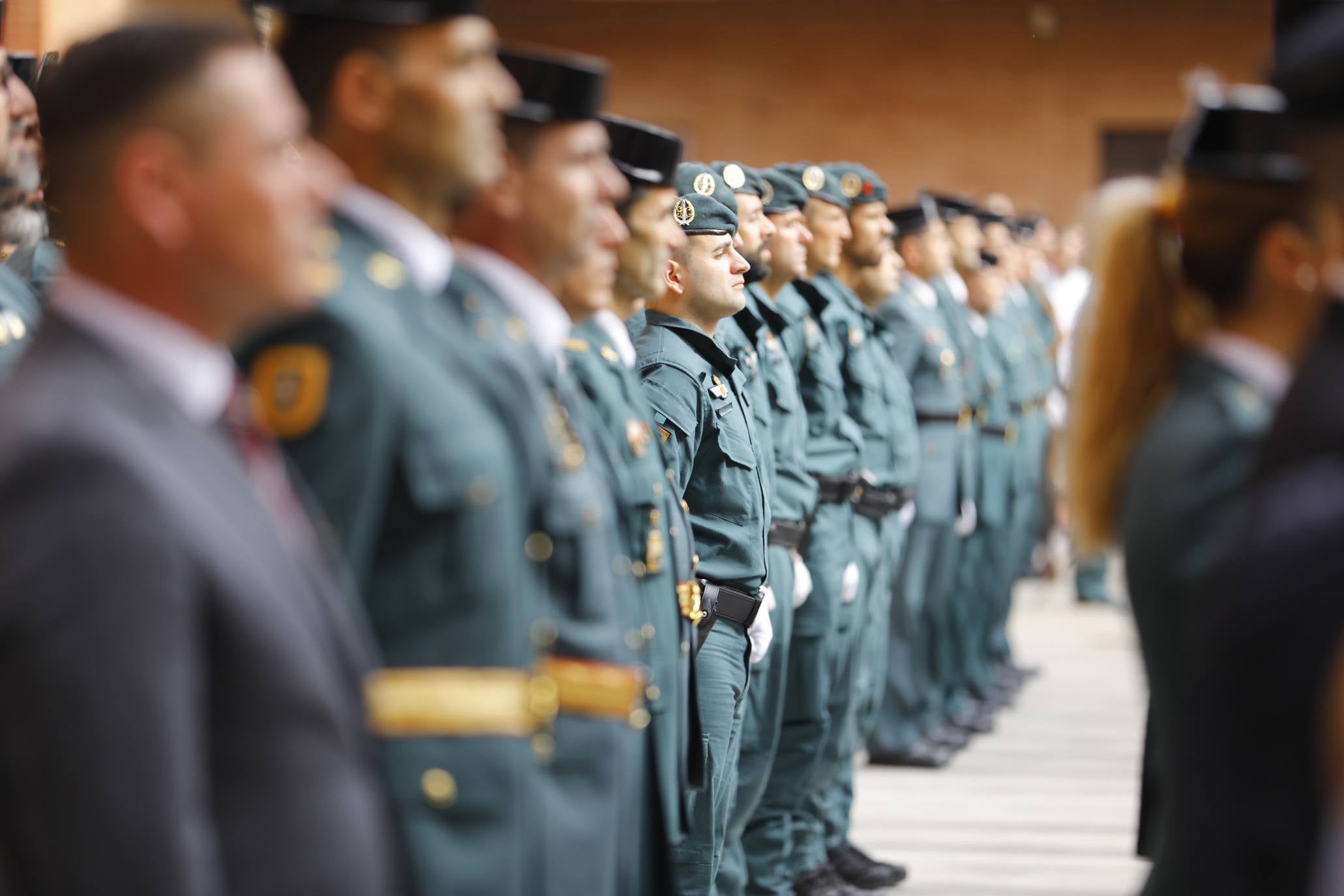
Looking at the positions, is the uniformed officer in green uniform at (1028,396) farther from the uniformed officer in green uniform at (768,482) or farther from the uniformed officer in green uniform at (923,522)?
the uniformed officer in green uniform at (768,482)

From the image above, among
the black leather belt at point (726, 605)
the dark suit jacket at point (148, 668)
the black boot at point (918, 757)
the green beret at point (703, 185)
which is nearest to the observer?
the dark suit jacket at point (148, 668)

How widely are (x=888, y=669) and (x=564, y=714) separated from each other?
20.5 ft

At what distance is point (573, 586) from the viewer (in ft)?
8.43

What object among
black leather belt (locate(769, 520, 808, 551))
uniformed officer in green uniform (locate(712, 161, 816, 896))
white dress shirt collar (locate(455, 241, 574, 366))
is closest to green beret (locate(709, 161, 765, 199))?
uniformed officer in green uniform (locate(712, 161, 816, 896))

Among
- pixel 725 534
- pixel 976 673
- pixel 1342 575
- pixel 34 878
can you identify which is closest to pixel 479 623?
pixel 34 878

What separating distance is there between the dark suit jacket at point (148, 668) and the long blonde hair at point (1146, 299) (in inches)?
38.6

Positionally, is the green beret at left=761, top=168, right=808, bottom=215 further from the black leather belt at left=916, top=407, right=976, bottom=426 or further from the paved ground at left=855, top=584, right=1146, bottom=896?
the black leather belt at left=916, top=407, right=976, bottom=426

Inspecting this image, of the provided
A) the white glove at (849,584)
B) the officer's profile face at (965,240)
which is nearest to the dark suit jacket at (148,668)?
the white glove at (849,584)

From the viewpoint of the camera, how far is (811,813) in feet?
20.5

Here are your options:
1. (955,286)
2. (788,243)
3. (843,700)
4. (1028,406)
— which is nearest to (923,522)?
(955,286)

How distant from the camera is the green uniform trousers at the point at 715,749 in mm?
4617

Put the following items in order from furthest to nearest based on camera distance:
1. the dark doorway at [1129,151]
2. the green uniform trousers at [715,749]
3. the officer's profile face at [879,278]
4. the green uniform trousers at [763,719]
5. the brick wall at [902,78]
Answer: the dark doorway at [1129,151] < the brick wall at [902,78] < the officer's profile face at [879,278] < the green uniform trousers at [763,719] < the green uniform trousers at [715,749]

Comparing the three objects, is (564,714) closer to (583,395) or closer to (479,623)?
(479,623)

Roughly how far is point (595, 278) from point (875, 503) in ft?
13.2
